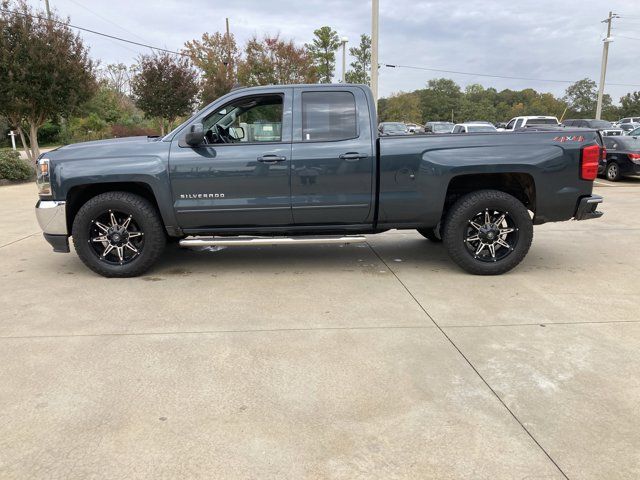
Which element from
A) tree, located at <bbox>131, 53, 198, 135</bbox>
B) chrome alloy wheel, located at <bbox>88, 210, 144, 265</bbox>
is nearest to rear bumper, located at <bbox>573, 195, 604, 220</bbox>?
chrome alloy wheel, located at <bbox>88, 210, 144, 265</bbox>

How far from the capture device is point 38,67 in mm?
14453

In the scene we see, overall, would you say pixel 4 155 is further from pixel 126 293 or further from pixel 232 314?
pixel 232 314

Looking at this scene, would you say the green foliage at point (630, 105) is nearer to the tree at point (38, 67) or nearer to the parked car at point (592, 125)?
the parked car at point (592, 125)

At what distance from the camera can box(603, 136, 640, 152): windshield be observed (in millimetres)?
14828

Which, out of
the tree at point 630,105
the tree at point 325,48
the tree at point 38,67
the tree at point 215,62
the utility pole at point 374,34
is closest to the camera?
the tree at point 38,67

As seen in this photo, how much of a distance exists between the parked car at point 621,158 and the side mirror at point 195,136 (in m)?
13.0

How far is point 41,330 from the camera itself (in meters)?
4.14

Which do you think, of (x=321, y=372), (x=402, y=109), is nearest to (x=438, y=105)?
(x=402, y=109)

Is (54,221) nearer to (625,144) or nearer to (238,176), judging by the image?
(238,176)

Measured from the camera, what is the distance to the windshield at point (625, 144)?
14.8 metres

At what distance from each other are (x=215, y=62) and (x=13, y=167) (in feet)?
68.9

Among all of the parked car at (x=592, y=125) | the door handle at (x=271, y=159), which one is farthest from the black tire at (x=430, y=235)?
the parked car at (x=592, y=125)

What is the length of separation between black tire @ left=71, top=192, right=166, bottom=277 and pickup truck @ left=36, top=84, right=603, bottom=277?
0.04ft

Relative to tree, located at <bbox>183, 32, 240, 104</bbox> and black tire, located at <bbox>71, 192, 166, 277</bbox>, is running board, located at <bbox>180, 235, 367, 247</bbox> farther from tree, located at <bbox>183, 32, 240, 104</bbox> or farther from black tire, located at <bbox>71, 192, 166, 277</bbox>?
tree, located at <bbox>183, 32, 240, 104</bbox>
